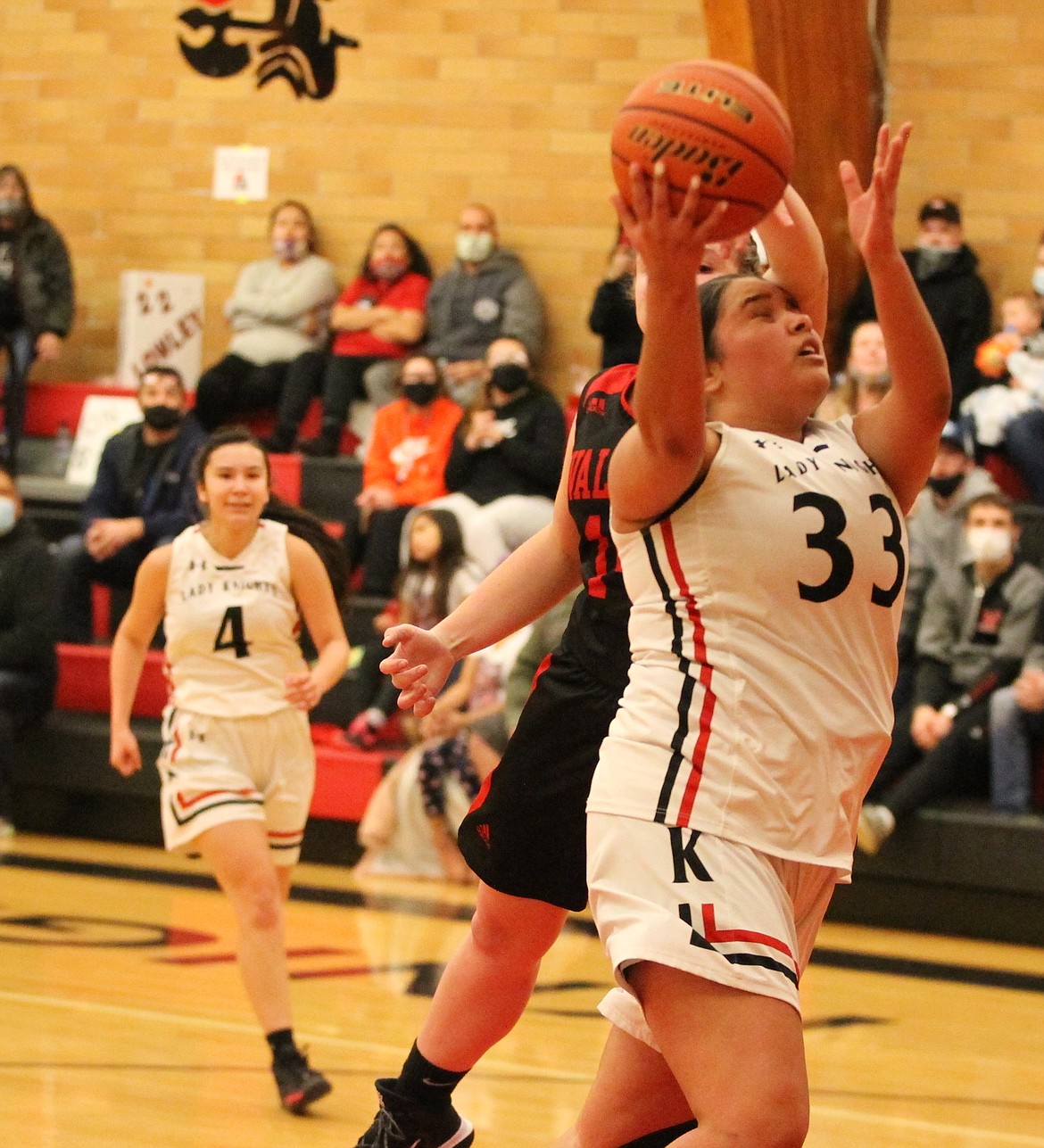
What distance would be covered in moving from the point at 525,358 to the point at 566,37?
2478 millimetres

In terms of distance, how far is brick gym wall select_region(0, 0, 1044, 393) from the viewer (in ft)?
30.2

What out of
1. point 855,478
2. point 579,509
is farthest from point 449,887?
point 855,478

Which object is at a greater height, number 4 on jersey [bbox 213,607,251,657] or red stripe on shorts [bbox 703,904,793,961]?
red stripe on shorts [bbox 703,904,793,961]

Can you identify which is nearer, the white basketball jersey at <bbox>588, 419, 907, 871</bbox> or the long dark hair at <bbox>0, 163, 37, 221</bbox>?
the white basketball jersey at <bbox>588, 419, 907, 871</bbox>

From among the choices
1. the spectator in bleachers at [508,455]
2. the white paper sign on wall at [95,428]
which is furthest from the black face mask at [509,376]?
the white paper sign on wall at [95,428]

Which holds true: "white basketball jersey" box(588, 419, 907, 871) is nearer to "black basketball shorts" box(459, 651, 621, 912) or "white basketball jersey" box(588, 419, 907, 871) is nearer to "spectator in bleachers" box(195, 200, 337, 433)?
"black basketball shorts" box(459, 651, 621, 912)

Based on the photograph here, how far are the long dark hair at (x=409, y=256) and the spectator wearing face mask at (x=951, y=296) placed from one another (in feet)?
8.28

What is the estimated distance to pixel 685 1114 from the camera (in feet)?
8.66

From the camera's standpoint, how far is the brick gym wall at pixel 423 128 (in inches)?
362

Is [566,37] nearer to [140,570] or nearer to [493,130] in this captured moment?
[493,130]

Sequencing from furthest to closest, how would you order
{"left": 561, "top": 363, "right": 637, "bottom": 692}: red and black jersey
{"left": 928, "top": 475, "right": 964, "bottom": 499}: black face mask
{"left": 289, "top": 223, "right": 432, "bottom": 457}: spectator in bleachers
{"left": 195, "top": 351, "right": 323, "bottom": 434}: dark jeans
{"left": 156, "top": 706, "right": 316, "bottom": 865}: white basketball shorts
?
{"left": 195, "top": 351, "right": 323, "bottom": 434}: dark jeans → {"left": 289, "top": 223, "right": 432, "bottom": 457}: spectator in bleachers → {"left": 928, "top": 475, "right": 964, "bottom": 499}: black face mask → {"left": 156, "top": 706, "right": 316, "bottom": 865}: white basketball shorts → {"left": 561, "top": 363, "right": 637, "bottom": 692}: red and black jersey

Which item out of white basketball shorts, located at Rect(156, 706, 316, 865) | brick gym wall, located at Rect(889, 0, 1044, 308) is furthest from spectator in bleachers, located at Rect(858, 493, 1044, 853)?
white basketball shorts, located at Rect(156, 706, 316, 865)

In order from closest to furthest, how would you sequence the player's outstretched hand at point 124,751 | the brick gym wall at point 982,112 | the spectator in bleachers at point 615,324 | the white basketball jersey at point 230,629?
the white basketball jersey at point 230,629
the player's outstretched hand at point 124,751
the spectator in bleachers at point 615,324
the brick gym wall at point 982,112

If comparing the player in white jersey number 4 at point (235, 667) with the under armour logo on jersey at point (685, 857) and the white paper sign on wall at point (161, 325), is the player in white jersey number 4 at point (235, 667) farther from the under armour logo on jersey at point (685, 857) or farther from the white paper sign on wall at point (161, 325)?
the white paper sign on wall at point (161, 325)
